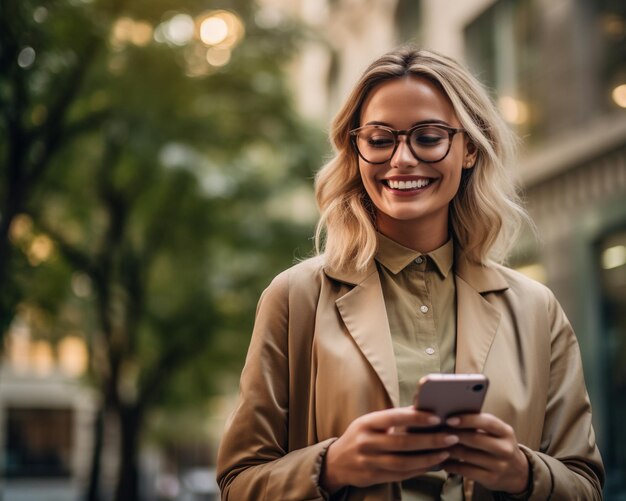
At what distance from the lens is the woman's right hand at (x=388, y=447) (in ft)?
7.00

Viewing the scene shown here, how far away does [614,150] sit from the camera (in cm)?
1105

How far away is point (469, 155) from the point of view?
280 centimetres

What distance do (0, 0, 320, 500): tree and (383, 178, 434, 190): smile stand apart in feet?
23.0

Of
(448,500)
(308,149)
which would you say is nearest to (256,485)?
(448,500)

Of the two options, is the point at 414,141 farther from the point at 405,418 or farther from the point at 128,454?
the point at 128,454

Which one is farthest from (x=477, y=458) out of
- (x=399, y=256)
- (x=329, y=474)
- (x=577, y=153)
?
(x=577, y=153)

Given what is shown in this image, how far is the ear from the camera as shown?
9.12 ft

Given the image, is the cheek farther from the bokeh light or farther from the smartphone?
the bokeh light

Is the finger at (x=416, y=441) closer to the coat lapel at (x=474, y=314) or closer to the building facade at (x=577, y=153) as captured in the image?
the coat lapel at (x=474, y=314)

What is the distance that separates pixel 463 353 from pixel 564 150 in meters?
10.3

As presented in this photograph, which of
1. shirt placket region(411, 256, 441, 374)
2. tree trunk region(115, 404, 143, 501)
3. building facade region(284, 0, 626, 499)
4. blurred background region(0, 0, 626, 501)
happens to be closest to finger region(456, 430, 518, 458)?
shirt placket region(411, 256, 441, 374)

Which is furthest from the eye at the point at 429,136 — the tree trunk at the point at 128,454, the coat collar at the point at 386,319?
the tree trunk at the point at 128,454

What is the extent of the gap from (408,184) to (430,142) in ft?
0.44

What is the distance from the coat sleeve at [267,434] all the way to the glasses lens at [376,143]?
17.1 inches
